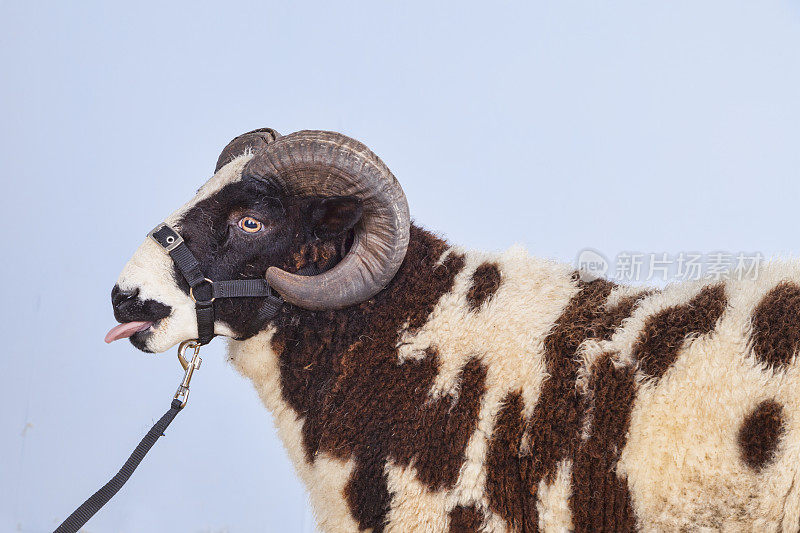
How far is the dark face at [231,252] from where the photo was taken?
388 centimetres

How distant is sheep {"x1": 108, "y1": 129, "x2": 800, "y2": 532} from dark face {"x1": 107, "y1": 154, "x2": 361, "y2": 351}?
11mm

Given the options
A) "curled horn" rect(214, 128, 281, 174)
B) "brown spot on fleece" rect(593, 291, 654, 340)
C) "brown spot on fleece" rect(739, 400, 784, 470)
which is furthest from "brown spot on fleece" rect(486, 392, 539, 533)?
"curled horn" rect(214, 128, 281, 174)

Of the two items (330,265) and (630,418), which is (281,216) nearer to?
(330,265)

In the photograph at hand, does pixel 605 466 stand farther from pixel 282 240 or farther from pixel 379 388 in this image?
pixel 282 240

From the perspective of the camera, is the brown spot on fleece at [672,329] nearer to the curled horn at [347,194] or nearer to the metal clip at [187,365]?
the curled horn at [347,194]

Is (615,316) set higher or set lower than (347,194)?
lower

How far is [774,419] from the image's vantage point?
9.24ft

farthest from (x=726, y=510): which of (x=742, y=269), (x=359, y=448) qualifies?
(x=359, y=448)

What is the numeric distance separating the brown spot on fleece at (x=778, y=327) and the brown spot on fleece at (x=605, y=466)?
582 millimetres

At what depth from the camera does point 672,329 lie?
319 cm

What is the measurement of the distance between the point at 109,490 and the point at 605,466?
280cm

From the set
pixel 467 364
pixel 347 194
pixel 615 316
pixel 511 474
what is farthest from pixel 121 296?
pixel 615 316

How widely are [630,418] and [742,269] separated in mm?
1093

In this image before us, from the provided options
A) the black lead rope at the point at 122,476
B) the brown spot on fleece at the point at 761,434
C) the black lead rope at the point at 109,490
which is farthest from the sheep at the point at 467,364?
the black lead rope at the point at 109,490
